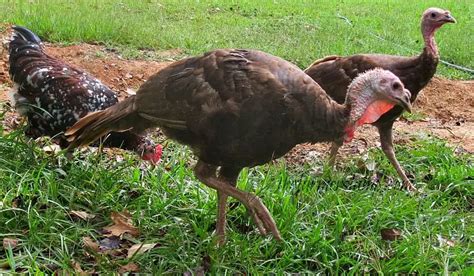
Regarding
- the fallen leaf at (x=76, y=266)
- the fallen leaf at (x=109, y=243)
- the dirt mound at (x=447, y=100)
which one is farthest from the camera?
the dirt mound at (x=447, y=100)

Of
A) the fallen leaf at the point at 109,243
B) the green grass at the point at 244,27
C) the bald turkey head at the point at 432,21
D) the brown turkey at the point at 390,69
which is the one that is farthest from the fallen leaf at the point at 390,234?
the green grass at the point at 244,27

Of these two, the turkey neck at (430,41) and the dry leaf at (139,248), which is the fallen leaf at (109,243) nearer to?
the dry leaf at (139,248)

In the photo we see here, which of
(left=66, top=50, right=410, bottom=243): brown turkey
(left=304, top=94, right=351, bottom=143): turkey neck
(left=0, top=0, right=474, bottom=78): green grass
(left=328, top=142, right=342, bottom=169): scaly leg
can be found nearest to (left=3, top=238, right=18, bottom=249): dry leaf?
(left=66, top=50, right=410, bottom=243): brown turkey

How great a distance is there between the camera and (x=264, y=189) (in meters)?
4.54

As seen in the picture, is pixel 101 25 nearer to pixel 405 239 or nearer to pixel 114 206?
pixel 114 206

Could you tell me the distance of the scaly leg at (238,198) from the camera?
13.1 ft

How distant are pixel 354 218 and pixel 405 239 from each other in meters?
0.37

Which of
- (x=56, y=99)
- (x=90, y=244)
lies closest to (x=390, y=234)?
(x=90, y=244)

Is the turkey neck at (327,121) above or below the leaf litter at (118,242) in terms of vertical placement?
above

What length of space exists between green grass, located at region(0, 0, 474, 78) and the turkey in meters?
3.37

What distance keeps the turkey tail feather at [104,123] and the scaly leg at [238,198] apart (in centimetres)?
59

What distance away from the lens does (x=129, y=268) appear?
374 cm

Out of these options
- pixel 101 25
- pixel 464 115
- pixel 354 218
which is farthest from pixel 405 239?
pixel 101 25

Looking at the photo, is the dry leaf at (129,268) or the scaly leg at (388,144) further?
the scaly leg at (388,144)
